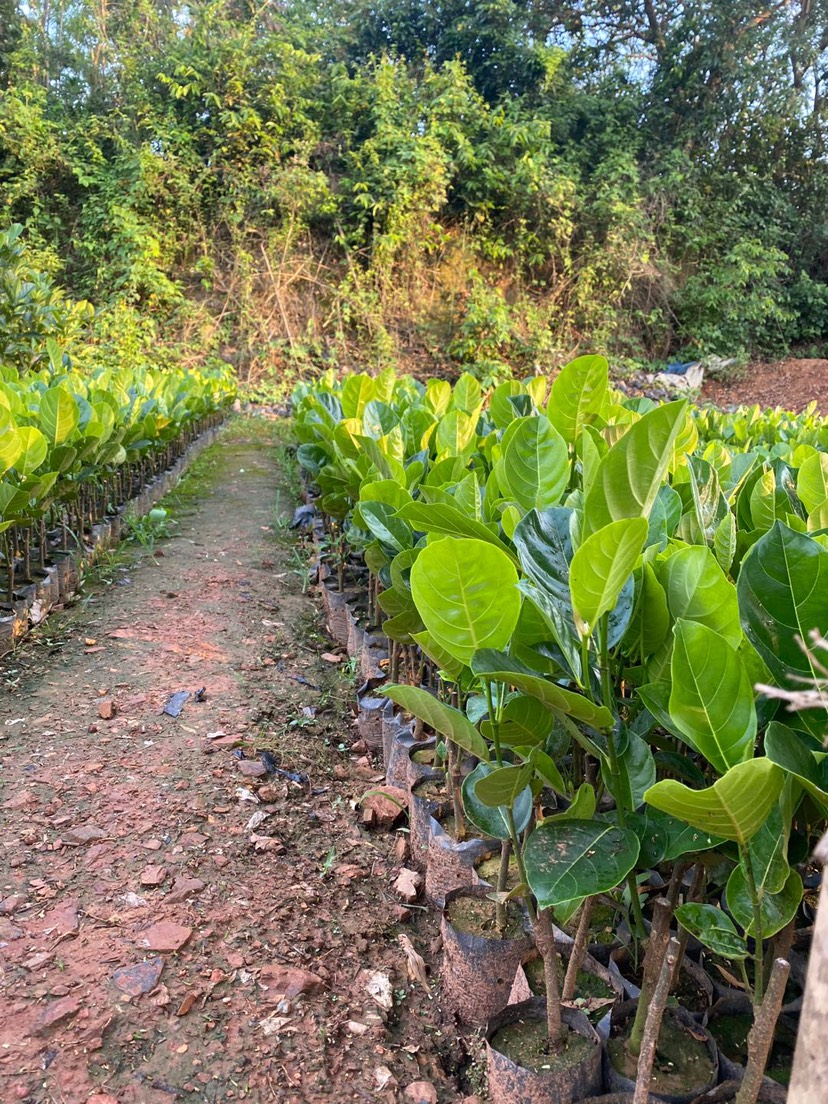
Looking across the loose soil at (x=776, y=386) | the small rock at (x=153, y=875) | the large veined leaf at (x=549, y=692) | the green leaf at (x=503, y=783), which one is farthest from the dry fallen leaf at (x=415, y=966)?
the loose soil at (x=776, y=386)

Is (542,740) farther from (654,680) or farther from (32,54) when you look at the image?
(32,54)

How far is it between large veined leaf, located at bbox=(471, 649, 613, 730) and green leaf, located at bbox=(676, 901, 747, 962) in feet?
0.83

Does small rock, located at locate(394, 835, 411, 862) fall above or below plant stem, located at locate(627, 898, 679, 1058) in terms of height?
below

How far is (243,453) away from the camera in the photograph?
Result: 830 cm

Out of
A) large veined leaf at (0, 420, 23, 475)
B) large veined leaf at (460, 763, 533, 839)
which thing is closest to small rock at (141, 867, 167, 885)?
large veined leaf at (460, 763, 533, 839)

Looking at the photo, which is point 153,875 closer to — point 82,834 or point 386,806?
point 82,834

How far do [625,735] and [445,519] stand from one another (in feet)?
1.19

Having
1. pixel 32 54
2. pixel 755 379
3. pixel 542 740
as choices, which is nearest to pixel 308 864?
pixel 542 740

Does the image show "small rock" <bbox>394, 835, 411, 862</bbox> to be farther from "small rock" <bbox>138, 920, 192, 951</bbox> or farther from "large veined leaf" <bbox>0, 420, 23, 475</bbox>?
"large veined leaf" <bbox>0, 420, 23, 475</bbox>

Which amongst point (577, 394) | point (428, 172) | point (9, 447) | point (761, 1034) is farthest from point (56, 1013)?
point (428, 172)

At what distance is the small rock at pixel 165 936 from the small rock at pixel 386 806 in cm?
60

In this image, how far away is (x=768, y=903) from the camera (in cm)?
80

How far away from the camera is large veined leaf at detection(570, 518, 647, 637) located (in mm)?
687

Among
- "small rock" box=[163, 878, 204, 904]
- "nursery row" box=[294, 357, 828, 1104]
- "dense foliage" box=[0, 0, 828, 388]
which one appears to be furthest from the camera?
"dense foliage" box=[0, 0, 828, 388]
